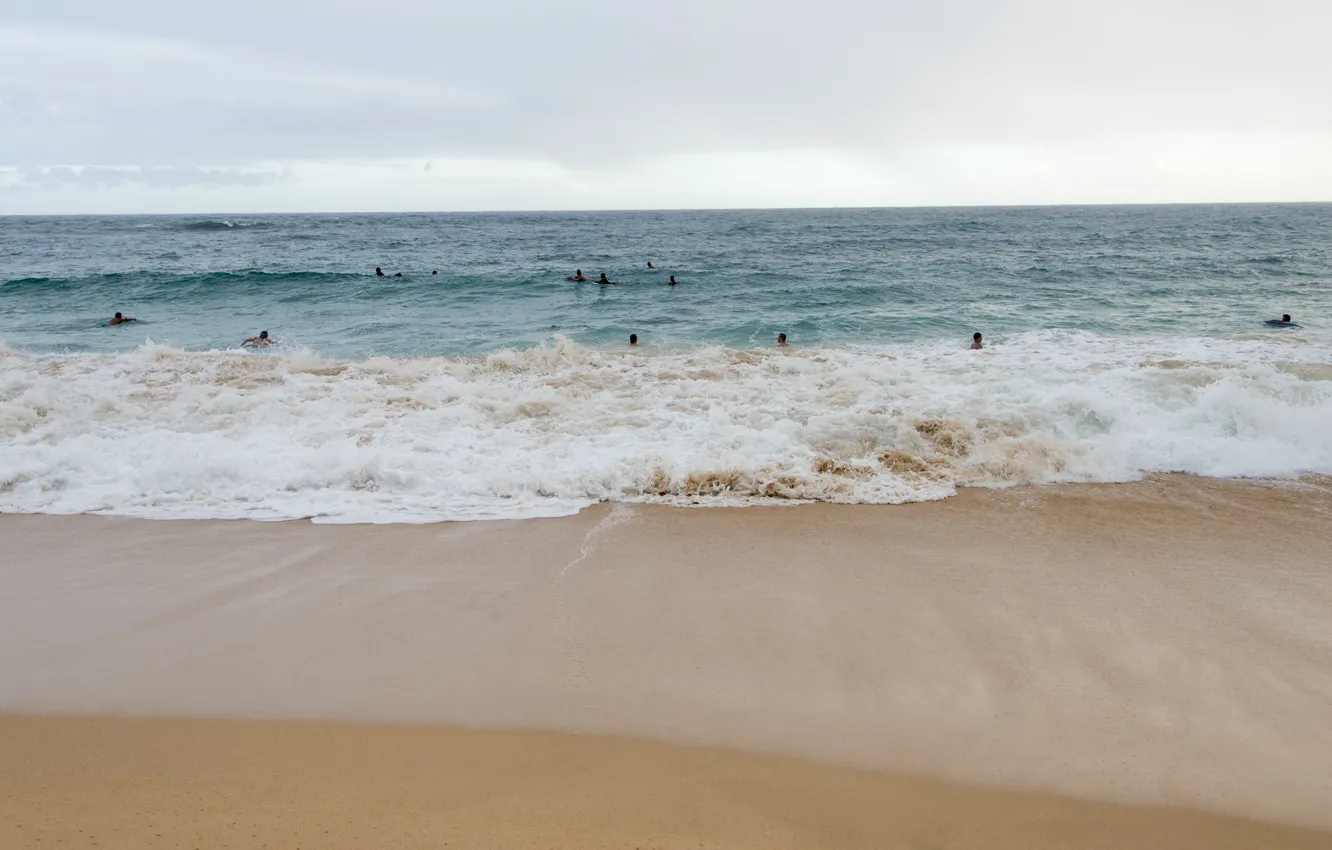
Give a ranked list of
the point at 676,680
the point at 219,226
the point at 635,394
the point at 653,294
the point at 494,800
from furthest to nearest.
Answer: the point at 219,226 < the point at 653,294 < the point at 635,394 < the point at 676,680 < the point at 494,800

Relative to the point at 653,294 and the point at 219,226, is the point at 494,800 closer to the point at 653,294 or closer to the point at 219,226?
the point at 653,294

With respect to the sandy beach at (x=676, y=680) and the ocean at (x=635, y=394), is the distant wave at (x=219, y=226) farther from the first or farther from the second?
the sandy beach at (x=676, y=680)

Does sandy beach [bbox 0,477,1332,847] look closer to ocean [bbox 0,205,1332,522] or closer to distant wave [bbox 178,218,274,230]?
ocean [bbox 0,205,1332,522]

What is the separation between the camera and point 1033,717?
12.0ft

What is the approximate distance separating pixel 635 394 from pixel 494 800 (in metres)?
7.18

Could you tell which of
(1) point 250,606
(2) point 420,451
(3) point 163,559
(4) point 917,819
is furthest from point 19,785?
(2) point 420,451

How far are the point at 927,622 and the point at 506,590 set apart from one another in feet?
9.08

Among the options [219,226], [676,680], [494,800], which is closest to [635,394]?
[676,680]

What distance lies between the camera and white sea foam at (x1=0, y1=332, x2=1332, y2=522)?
671 centimetres

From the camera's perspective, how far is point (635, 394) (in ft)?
32.6

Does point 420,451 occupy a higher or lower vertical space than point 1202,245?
lower

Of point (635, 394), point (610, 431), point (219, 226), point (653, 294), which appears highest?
point (219, 226)

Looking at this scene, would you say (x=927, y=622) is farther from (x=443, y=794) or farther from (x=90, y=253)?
(x=90, y=253)

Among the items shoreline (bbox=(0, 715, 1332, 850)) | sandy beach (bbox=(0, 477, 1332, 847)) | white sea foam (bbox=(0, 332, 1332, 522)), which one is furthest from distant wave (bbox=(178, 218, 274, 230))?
shoreline (bbox=(0, 715, 1332, 850))
